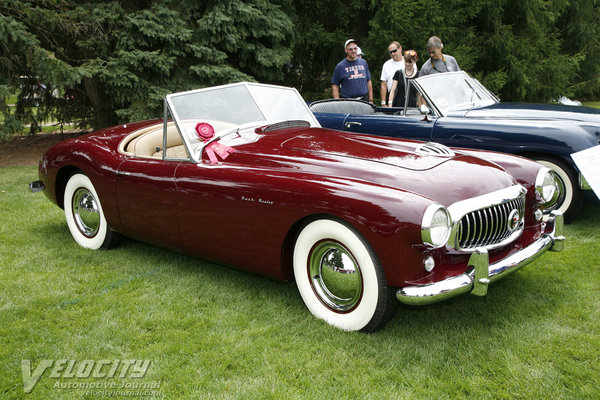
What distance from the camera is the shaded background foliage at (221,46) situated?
8352 mm

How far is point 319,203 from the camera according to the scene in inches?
111

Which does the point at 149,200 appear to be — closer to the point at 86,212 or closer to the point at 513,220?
the point at 86,212

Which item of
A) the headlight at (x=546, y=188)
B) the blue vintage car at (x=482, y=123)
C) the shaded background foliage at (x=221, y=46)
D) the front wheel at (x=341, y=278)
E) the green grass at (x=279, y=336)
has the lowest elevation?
the green grass at (x=279, y=336)

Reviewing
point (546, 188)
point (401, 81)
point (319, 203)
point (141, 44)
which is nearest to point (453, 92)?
point (401, 81)

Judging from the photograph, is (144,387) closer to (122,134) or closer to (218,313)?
(218,313)

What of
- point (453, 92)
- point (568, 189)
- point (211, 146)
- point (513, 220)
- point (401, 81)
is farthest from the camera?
point (401, 81)

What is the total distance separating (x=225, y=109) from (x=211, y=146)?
0.43 meters

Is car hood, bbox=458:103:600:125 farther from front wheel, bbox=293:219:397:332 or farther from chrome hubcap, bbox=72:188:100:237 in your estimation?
chrome hubcap, bbox=72:188:100:237

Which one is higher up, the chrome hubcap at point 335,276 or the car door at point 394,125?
the car door at point 394,125

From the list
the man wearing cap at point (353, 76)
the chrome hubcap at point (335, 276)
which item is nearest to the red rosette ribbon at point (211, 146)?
the chrome hubcap at point (335, 276)

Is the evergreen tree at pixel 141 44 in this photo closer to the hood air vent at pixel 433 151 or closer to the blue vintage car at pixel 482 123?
the blue vintage car at pixel 482 123

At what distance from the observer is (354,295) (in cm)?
288

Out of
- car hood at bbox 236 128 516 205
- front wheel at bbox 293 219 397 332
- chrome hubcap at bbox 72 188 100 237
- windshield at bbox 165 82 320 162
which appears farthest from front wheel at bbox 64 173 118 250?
front wheel at bbox 293 219 397 332

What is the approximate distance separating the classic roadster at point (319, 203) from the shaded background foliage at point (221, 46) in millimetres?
4583
